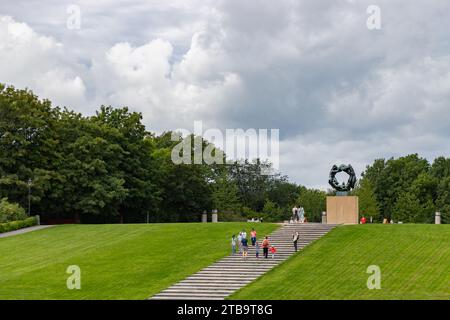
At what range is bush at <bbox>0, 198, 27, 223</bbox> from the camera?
73.0 meters

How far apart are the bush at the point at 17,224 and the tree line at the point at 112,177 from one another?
2.44 meters

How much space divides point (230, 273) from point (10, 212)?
1142 inches

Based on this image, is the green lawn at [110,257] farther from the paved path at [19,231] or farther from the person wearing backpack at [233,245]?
the paved path at [19,231]

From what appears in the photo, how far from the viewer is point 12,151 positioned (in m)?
81.3

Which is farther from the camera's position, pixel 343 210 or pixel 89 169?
pixel 89 169

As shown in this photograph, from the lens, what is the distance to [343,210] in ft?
214

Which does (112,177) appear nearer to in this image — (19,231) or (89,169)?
(89,169)

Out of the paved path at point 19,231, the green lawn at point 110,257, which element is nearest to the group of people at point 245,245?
the green lawn at point 110,257

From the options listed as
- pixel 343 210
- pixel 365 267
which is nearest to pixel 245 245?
pixel 365 267

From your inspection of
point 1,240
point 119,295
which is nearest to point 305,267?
point 119,295

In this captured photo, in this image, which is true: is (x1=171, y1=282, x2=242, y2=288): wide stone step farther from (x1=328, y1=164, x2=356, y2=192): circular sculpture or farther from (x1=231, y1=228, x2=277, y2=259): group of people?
(x1=328, y1=164, x2=356, y2=192): circular sculpture

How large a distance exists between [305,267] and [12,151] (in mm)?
39012

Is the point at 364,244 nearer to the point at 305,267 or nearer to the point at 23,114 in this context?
the point at 305,267
